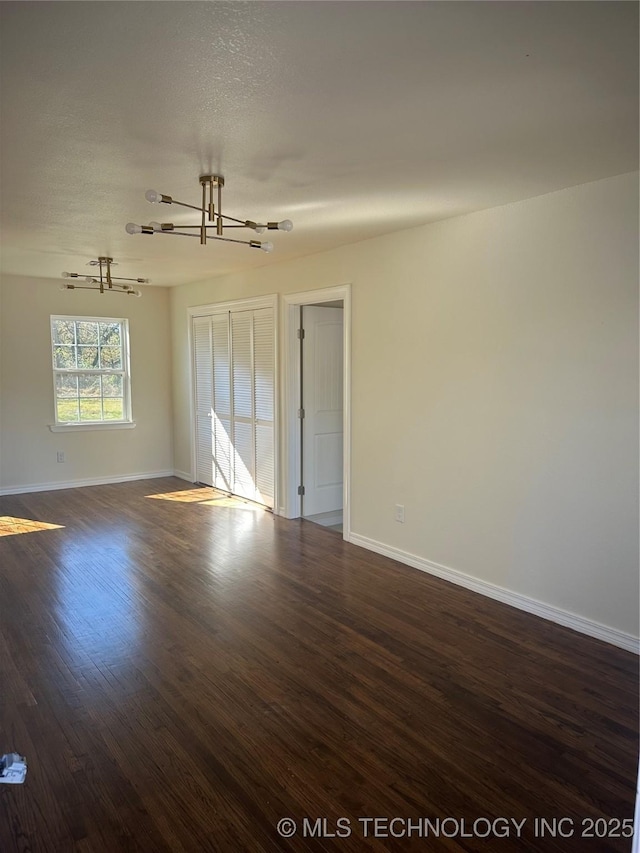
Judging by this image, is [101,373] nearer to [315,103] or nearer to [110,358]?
[110,358]

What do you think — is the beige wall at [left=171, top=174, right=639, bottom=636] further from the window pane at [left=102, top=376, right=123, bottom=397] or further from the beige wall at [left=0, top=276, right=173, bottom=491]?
the window pane at [left=102, top=376, right=123, bottom=397]

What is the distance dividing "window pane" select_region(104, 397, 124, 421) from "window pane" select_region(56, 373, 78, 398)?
1.35 ft

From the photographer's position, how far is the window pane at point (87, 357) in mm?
6957

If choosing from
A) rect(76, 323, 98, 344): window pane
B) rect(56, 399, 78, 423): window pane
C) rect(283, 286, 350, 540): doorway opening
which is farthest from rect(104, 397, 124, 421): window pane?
rect(283, 286, 350, 540): doorway opening

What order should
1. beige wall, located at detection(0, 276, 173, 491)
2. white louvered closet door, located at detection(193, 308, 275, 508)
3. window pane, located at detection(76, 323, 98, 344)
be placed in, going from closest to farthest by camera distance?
white louvered closet door, located at detection(193, 308, 275, 508) < beige wall, located at detection(0, 276, 173, 491) < window pane, located at detection(76, 323, 98, 344)

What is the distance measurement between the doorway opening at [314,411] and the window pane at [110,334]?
9.62 ft

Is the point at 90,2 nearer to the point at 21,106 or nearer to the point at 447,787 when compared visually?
the point at 21,106

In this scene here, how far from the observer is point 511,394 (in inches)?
137

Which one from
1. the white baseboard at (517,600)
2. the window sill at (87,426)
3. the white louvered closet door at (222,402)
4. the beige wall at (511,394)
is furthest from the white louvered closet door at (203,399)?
the white baseboard at (517,600)

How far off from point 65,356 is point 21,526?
2383mm

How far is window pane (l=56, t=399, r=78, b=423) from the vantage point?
22.5 feet

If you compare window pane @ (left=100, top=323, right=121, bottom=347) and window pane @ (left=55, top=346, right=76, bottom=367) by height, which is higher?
window pane @ (left=100, top=323, right=121, bottom=347)

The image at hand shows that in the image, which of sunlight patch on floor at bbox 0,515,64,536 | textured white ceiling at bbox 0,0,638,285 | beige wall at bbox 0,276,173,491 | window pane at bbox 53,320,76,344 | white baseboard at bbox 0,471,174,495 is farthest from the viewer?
window pane at bbox 53,320,76,344

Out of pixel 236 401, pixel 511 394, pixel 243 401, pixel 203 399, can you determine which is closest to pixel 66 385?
pixel 203 399
